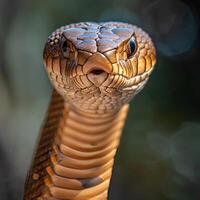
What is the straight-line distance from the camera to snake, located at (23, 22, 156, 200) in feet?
4.19

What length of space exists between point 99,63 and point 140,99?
168 cm

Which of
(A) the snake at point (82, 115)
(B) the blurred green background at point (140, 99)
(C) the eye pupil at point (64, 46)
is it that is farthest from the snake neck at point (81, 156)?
(B) the blurred green background at point (140, 99)

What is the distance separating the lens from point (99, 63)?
1178mm

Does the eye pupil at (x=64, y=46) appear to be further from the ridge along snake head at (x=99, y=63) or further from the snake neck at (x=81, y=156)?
the snake neck at (x=81, y=156)

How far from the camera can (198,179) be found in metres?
2.75

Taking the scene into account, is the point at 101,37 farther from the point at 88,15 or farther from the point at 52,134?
the point at 88,15

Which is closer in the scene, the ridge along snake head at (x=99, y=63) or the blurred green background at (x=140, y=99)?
the ridge along snake head at (x=99, y=63)

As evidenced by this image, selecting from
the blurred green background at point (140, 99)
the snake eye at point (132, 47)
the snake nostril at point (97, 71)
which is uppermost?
the snake nostril at point (97, 71)

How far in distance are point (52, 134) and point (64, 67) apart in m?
0.18

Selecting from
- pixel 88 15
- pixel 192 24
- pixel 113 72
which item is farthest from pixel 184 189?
pixel 113 72

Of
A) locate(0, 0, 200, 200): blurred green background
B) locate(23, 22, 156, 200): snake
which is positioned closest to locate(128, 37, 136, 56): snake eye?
locate(23, 22, 156, 200): snake

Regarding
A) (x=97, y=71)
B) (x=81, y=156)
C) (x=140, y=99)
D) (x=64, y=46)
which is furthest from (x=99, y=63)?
(x=140, y=99)

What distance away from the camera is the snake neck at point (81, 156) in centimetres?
Answer: 136

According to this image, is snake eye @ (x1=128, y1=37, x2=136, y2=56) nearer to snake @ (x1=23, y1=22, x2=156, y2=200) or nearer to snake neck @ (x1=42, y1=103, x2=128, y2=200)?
snake @ (x1=23, y1=22, x2=156, y2=200)
